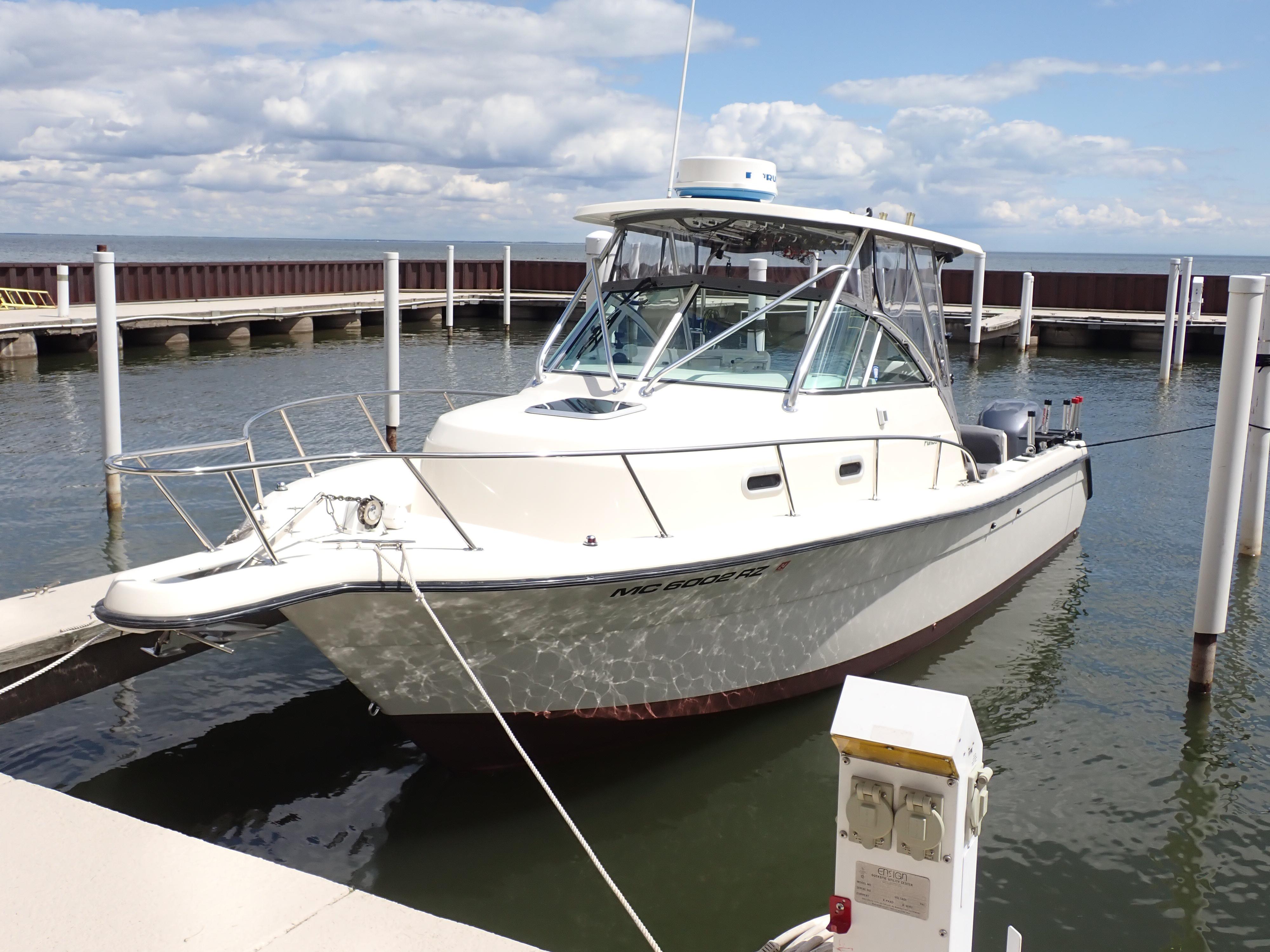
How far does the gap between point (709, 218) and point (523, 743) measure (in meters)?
3.36

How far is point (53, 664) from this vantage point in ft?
17.8

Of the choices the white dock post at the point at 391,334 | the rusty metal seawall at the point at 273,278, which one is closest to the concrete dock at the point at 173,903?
the white dock post at the point at 391,334

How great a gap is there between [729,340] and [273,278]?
26862 mm

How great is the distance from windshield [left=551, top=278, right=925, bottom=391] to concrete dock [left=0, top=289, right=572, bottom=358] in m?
14.0

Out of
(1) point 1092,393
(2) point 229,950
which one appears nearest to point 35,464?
(2) point 229,950

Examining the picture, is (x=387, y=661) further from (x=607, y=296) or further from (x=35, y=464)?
(x=35, y=464)

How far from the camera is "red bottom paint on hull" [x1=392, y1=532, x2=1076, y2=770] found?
5.04 meters

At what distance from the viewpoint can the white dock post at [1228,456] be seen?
6164 mm

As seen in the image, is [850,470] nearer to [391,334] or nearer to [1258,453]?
[1258,453]

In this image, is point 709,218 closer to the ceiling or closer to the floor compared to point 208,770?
closer to the ceiling

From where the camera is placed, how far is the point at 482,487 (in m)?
5.55

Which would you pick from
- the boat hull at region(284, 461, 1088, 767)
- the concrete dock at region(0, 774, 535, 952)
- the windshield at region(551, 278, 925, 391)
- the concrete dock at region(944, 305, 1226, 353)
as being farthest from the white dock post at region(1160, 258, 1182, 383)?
the concrete dock at region(0, 774, 535, 952)

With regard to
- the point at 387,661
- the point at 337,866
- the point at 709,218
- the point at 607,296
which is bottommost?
the point at 337,866

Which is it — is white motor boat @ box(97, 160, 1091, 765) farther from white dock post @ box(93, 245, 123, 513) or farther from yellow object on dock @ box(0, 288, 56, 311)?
yellow object on dock @ box(0, 288, 56, 311)
